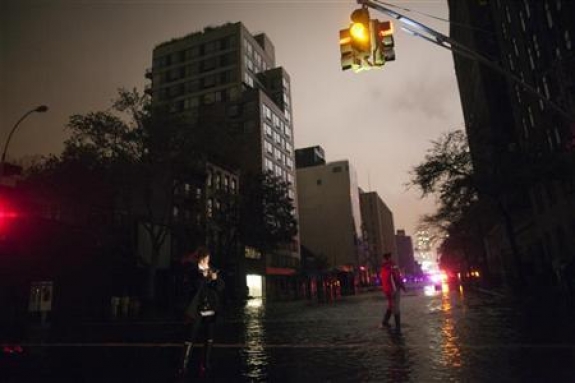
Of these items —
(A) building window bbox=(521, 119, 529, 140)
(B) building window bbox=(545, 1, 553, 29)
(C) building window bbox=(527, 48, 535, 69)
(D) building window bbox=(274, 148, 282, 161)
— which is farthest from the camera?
(D) building window bbox=(274, 148, 282, 161)

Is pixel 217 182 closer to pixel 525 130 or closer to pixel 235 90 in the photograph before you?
pixel 235 90

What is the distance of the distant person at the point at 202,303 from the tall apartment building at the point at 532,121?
14.3 metres

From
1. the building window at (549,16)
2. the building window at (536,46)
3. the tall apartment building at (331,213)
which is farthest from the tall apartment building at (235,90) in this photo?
the building window at (549,16)

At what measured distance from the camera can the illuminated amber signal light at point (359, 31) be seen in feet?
27.0

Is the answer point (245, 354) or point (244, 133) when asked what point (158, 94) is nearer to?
point (244, 133)

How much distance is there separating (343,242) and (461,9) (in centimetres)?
6604

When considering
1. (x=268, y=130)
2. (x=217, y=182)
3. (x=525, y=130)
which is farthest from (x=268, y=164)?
(x=525, y=130)

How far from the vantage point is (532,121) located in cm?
3803

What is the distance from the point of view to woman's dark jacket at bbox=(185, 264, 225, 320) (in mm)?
6379

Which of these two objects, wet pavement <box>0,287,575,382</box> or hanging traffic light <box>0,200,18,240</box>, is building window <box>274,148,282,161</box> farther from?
hanging traffic light <box>0,200,18,240</box>

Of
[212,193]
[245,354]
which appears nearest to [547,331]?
[245,354]

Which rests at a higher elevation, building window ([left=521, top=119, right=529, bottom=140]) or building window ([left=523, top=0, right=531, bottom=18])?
building window ([left=523, top=0, right=531, bottom=18])

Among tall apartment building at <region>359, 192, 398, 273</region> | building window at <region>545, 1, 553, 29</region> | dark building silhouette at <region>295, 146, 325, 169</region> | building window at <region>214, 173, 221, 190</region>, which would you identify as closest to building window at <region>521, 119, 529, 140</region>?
building window at <region>545, 1, 553, 29</region>

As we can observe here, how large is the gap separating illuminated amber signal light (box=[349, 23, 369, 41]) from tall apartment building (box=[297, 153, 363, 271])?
105404 millimetres
